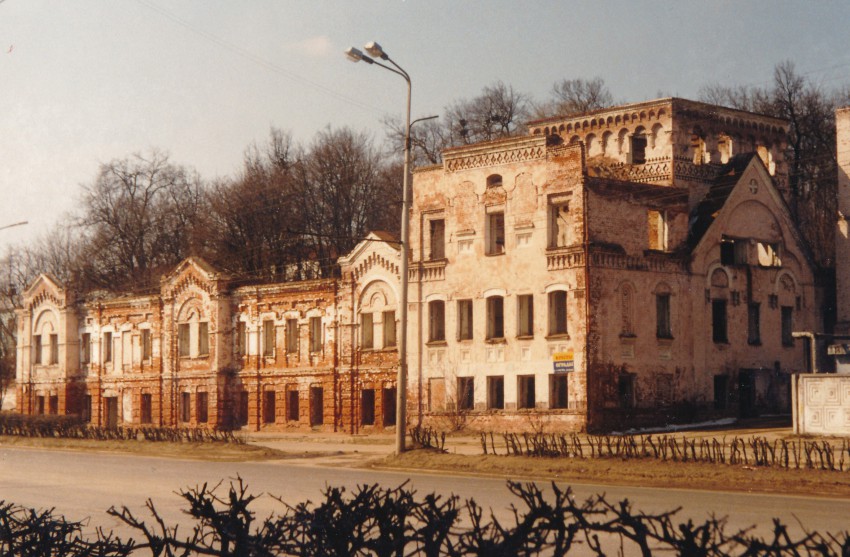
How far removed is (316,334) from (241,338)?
16.8 feet

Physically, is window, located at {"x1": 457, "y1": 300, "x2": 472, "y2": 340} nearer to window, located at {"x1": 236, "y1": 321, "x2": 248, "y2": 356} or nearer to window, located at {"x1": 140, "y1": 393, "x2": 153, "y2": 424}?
window, located at {"x1": 236, "y1": 321, "x2": 248, "y2": 356}

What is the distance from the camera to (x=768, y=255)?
1794 inches

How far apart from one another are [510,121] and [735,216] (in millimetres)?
29747

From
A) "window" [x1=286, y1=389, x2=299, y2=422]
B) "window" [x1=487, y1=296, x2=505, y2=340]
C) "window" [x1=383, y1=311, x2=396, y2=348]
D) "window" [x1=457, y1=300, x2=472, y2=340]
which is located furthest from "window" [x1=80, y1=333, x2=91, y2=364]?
"window" [x1=487, y1=296, x2=505, y2=340]

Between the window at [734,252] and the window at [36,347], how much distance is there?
1530 inches

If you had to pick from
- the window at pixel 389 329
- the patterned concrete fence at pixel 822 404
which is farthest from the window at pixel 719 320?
the window at pixel 389 329

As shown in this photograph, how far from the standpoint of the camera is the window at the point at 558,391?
39875 mm

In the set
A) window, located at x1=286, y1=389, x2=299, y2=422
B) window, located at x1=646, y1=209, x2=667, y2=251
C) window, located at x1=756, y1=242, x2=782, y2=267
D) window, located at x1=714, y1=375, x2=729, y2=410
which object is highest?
window, located at x1=646, y1=209, x2=667, y2=251

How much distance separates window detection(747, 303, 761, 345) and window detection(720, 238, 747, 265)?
5.83 feet

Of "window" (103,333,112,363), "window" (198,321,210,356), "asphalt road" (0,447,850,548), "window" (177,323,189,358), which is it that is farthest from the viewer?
"window" (103,333,112,363)

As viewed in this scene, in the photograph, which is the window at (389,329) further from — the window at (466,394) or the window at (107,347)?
the window at (107,347)

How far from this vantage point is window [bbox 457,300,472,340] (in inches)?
1694

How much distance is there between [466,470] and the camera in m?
27.7

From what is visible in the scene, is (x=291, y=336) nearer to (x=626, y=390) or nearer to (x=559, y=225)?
(x=559, y=225)
